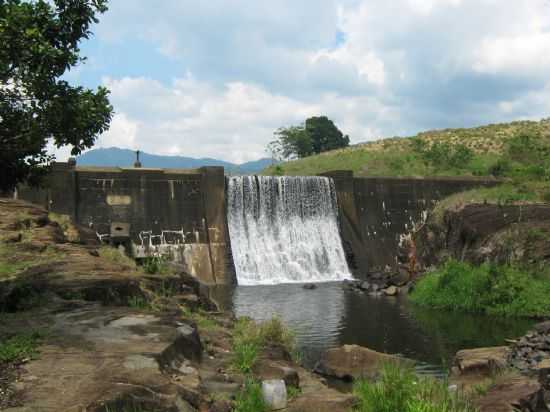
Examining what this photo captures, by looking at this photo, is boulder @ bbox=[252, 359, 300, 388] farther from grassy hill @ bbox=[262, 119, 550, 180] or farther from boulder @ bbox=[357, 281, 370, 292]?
grassy hill @ bbox=[262, 119, 550, 180]

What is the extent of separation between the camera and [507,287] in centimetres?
1886

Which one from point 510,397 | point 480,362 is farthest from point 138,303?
point 480,362

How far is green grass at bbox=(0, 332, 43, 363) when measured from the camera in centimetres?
652

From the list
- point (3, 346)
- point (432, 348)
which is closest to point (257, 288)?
point (432, 348)

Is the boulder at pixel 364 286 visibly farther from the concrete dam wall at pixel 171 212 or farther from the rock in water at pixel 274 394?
the rock in water at pixel 274 394

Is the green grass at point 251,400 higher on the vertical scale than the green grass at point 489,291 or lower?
higher

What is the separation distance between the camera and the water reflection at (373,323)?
14180 millimetres

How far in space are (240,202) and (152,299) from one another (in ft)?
57.6

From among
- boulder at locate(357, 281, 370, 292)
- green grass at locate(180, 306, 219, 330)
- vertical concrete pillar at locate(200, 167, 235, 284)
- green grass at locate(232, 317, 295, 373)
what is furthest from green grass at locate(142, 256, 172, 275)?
vertical concrete pillar at locate(200, 167, 235, 284)

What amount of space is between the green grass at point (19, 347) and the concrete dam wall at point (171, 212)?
16.4 m

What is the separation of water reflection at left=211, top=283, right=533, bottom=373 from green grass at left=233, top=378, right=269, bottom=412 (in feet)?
18.9

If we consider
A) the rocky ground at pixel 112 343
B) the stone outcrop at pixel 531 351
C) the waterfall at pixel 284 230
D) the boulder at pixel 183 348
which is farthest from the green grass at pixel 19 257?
the waterfall at pixel 284 230

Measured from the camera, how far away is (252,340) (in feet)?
32.4

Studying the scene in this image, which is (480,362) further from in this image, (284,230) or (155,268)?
(284,230)
